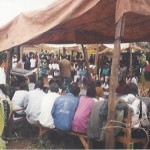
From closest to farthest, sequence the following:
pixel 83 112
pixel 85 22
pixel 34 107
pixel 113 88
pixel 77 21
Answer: pixel 113 88, pixel 83 112, pixel 34 107, pixel 77 21, pixel 85 22

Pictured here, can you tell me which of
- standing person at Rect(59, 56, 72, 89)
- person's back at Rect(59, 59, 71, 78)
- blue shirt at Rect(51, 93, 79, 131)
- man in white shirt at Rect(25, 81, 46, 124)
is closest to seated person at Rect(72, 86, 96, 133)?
blue shirt at Rect(51, 93, 79, 131)

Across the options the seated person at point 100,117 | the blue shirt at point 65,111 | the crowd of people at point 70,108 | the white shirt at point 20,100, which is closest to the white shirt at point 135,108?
the crowd of people at point 70,108

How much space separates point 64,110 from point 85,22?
232 centimetres

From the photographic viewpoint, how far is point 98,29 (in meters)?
9.77

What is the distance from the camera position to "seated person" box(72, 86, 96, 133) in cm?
688

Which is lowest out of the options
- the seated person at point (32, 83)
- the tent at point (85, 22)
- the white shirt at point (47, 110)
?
the white shirt at point (47, 110)

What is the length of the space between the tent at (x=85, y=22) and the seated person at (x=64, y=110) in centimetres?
139

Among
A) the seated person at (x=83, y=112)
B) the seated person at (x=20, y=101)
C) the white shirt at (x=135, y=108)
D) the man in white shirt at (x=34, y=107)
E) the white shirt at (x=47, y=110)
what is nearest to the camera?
the white shirt at (x=135, y=108)

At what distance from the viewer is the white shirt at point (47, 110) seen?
749 centimetres

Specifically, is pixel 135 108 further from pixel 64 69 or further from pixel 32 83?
pixel 64 69

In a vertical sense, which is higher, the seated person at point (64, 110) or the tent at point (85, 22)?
the tent at point (85, 22)

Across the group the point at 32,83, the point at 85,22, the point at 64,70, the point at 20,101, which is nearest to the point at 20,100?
the point at 20,101

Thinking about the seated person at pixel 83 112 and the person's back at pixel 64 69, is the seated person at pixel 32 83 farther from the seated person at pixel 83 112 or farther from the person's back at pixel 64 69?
the person's back at pixel 64 69

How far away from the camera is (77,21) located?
8078mm
